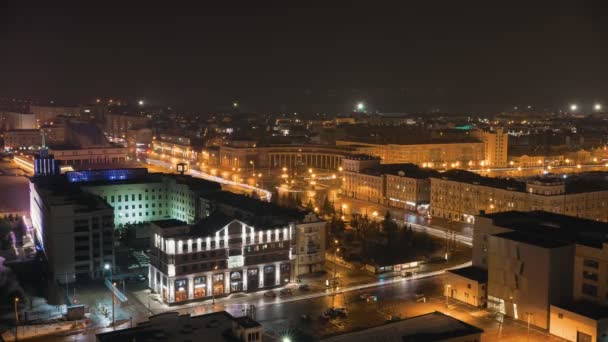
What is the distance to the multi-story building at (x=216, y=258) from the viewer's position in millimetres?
14953

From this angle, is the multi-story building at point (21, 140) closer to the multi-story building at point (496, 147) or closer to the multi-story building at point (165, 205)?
the multi-story building at point (165, 205)

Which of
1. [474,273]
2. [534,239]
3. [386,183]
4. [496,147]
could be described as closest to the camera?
[534,239]

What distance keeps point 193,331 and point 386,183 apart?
61.4 feet

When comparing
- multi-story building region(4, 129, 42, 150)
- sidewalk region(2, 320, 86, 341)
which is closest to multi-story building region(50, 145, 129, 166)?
multi-story building region(4, 129, 42, 150)

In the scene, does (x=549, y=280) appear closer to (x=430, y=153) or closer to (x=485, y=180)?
(x=485, y=180)

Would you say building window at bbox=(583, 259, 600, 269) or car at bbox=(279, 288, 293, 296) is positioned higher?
building window at bbox=(583, 259, 600, 269)

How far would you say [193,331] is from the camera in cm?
1040

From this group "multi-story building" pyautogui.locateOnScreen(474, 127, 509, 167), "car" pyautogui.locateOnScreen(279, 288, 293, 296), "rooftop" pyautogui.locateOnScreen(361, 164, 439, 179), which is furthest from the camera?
"multi-story building" pyautogui.locateOnScreen(474, 127, 509, 167)

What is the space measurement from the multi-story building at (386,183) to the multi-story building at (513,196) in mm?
787

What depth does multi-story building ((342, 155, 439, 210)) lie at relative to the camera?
2667 centimetres

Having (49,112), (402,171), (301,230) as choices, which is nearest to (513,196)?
(402,171)

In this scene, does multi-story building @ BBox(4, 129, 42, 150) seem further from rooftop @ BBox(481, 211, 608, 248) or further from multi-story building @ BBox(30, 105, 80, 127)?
rooftop @ BBox(481, 211, 608, 248)

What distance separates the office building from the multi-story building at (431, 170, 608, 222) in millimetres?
14576

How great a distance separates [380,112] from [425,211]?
6735cm
